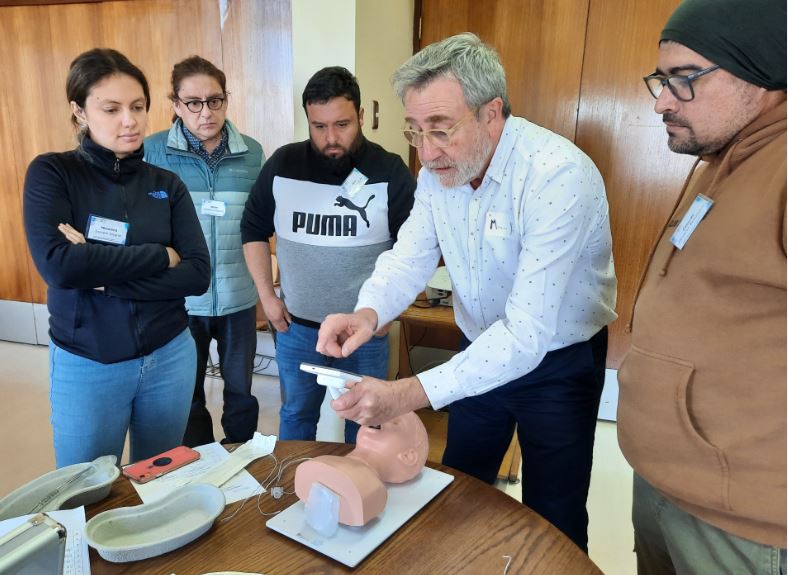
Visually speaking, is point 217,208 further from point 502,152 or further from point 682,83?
point 682,83

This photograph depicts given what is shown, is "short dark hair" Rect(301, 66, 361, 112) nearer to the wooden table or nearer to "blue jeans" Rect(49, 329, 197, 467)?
"blue jeans" Rect(49, 329, 197, 467)

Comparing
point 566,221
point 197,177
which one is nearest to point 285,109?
point 197,177

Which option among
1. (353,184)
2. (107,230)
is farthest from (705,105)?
(107,230)

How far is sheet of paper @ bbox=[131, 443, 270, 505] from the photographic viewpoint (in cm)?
111

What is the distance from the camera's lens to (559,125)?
2.85m

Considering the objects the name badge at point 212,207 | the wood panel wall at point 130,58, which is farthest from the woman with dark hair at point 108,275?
the wood panel wall at point 130,58

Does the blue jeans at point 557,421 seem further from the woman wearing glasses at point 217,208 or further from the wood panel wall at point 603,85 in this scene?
the wood panel wall at point 603,85

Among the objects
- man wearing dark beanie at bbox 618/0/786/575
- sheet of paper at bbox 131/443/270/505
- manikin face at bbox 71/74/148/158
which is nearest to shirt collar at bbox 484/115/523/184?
man wearing dark beanie at bbox 618/0/786/575

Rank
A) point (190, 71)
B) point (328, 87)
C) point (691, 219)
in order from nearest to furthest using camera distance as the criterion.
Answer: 1. point (691, 219)
2. point (328, 87)
3. point (190, 71)

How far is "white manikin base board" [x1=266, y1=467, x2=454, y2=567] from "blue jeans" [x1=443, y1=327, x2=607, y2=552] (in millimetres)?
332

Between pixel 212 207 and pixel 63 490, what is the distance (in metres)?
1.29

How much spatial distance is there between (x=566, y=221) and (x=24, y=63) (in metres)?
3.99

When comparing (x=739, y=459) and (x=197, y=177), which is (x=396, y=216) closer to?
(x=197, y=177)

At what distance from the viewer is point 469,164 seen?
1.25 m
